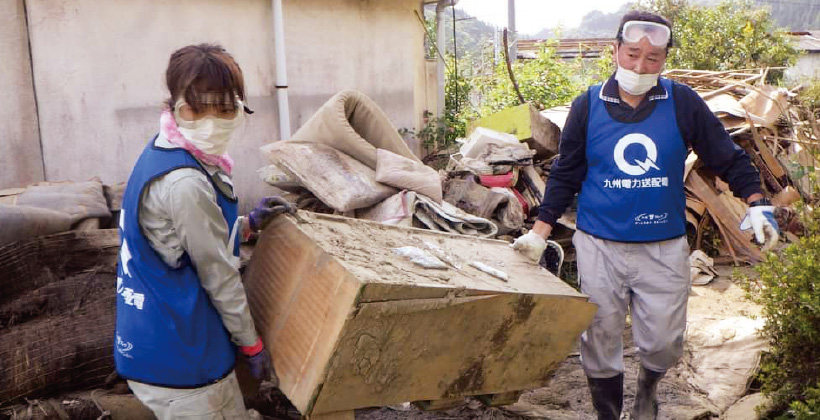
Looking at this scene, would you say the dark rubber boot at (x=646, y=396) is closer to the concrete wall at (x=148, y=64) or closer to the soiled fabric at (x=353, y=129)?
the soiled fabric at (x=353, y=129)

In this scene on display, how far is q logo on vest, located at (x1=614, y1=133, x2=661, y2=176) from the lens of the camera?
9.68 ft

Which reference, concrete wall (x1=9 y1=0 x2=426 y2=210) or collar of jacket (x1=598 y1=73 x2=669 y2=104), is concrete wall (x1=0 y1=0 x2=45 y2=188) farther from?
collar of jacket (x1=598 y1=73 x2=669 y2=104)

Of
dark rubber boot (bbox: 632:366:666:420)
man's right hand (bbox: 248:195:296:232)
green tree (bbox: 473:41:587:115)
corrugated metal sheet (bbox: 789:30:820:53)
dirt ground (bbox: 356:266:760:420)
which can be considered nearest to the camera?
man's right hand (bbox: 248:195:296:232)

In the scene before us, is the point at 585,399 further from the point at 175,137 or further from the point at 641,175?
the point at 175,137

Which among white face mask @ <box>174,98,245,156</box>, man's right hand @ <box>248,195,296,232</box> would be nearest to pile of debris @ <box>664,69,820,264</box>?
man's right hand @ <box>248,195,296,232</box>

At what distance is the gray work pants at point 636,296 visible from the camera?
2.99 metres

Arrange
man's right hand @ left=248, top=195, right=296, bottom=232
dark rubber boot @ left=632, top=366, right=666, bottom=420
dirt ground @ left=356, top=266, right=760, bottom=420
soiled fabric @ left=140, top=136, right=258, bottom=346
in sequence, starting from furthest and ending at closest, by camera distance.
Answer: dirt ground @ left=356, top=266, right=760, bottom=420, dark rubber boot @ left=632, top=366, right=666, bottom=420, man's right hand @ left=248, top=195, right=296, bottom=232, soiled fabric @ left=140, top=136, right=258, bottom=346

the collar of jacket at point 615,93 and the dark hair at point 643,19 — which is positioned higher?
the dark hair at point 643,19

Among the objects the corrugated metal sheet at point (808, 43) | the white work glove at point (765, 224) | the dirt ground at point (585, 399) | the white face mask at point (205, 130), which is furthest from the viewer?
the corrugated metal sheet at point (808, 43)

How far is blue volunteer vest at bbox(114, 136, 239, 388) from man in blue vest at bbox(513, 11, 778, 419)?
1.46 m

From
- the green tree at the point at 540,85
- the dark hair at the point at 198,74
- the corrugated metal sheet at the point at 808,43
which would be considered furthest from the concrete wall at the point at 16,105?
the corrugated metal sheet at the point at 808,43

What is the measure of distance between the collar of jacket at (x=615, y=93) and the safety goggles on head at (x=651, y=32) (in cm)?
18

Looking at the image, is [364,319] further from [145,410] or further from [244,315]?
[145,410]

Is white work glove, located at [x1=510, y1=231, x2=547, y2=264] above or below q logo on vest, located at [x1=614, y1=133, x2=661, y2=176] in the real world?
below
